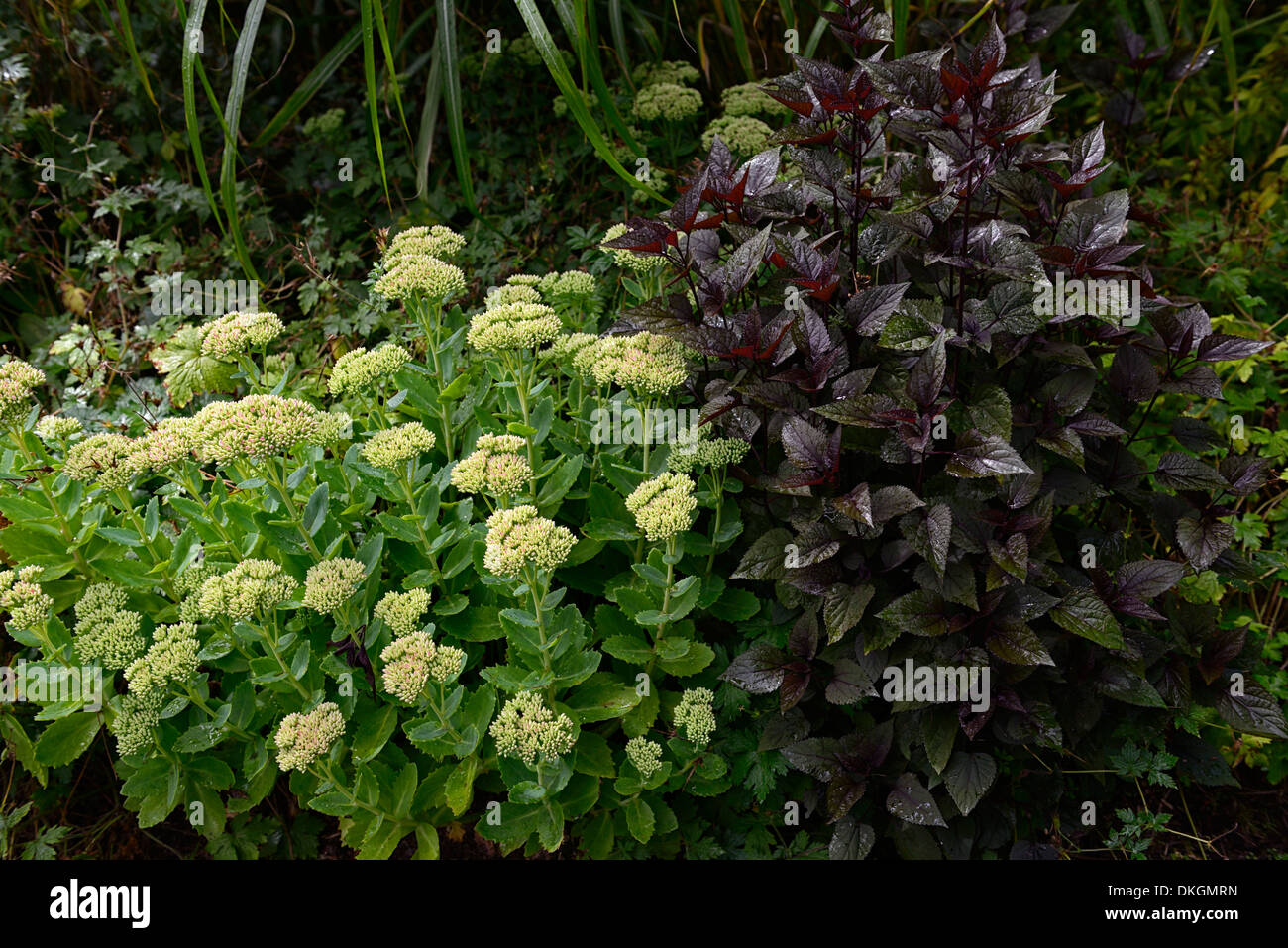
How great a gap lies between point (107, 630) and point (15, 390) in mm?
518

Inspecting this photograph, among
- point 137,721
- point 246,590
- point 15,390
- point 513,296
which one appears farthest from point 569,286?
point 137,721

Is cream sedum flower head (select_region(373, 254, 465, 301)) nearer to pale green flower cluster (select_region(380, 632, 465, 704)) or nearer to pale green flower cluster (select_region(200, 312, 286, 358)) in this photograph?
pale green flower cluster (select_region(200, 312, 286, 358))

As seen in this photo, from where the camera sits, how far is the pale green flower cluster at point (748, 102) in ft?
9.62

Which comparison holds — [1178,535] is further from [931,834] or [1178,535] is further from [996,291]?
[931,834]

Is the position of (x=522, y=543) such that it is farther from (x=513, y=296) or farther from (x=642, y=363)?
(x=513, y=296)

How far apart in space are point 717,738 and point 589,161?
2.39 metres

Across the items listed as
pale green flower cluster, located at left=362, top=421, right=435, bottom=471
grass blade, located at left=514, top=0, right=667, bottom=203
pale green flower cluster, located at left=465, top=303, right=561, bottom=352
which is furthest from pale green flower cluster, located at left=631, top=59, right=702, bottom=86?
pale green flower cluster, located at left=362, top=421, right=435, bottom=471

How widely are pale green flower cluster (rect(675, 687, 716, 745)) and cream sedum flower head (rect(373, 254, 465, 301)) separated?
1004 mm

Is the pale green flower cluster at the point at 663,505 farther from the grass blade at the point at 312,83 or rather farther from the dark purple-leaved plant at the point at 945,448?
the grass blade at the point at 312,83

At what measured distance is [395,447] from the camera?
189cm

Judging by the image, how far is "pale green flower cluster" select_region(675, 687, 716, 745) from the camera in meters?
1.83

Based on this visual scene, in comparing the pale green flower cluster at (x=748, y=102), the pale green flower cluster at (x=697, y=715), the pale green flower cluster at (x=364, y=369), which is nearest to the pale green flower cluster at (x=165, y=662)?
the pale green flower cluster at (x=364, y=369)

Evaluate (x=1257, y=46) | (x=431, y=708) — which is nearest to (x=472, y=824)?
(x=431, y=708)

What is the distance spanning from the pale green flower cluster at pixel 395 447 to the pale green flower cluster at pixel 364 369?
197mm
